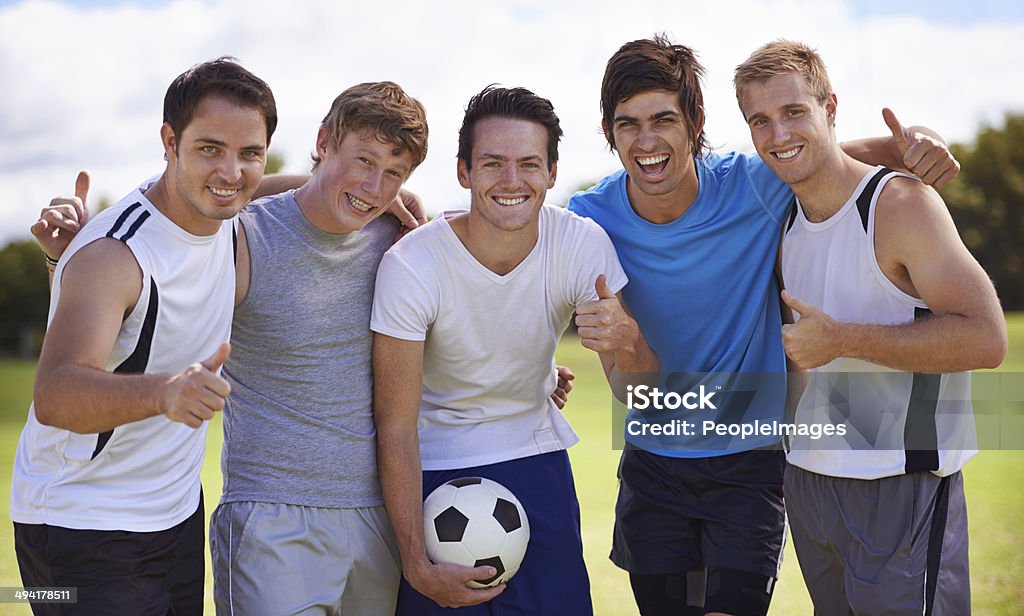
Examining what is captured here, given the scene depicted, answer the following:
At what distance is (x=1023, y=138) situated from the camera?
104 ft

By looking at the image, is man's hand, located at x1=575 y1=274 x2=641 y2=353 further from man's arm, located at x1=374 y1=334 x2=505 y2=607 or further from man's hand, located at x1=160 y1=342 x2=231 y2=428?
man's hand, located at x1=160 y1=342 x2=231 y2=428

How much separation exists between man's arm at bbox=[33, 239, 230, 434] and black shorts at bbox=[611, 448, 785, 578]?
7.39 feet

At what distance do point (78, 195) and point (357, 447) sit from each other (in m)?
1.49

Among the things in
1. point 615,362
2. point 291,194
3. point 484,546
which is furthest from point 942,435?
point 291,194

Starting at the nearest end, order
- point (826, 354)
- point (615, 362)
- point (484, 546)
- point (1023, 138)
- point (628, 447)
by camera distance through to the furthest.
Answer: point (826, 354) → point (484, 546) → point (615, 362) → point (628, 447) → point (1023, 138)

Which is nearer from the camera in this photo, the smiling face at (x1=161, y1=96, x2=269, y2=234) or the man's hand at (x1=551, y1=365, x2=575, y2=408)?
the smiling face at (x1=161, y1=96, x2=269, y2=234)

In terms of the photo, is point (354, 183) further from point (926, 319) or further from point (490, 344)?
point (926, 319)

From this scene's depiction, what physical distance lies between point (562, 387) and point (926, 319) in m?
1.72

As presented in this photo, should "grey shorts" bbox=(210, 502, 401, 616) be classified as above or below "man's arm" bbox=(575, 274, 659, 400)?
below

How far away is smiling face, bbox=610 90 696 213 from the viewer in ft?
13.4

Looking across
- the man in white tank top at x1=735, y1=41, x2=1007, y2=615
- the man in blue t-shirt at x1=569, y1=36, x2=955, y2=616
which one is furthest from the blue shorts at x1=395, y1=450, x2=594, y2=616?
the man in white tank top at x1=735, y1=41, x2=1007, y2=615

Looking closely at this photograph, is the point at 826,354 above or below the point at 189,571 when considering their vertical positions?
above

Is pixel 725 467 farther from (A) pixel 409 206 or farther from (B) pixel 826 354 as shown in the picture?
(A) pixel 409 206

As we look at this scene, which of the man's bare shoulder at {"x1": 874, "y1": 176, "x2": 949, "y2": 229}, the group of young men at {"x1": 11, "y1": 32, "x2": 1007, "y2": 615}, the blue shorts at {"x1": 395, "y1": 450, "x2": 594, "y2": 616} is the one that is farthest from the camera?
the blue shorts at {"x1": 395, "y1": 450, "x2": 594, "y2": 616}
